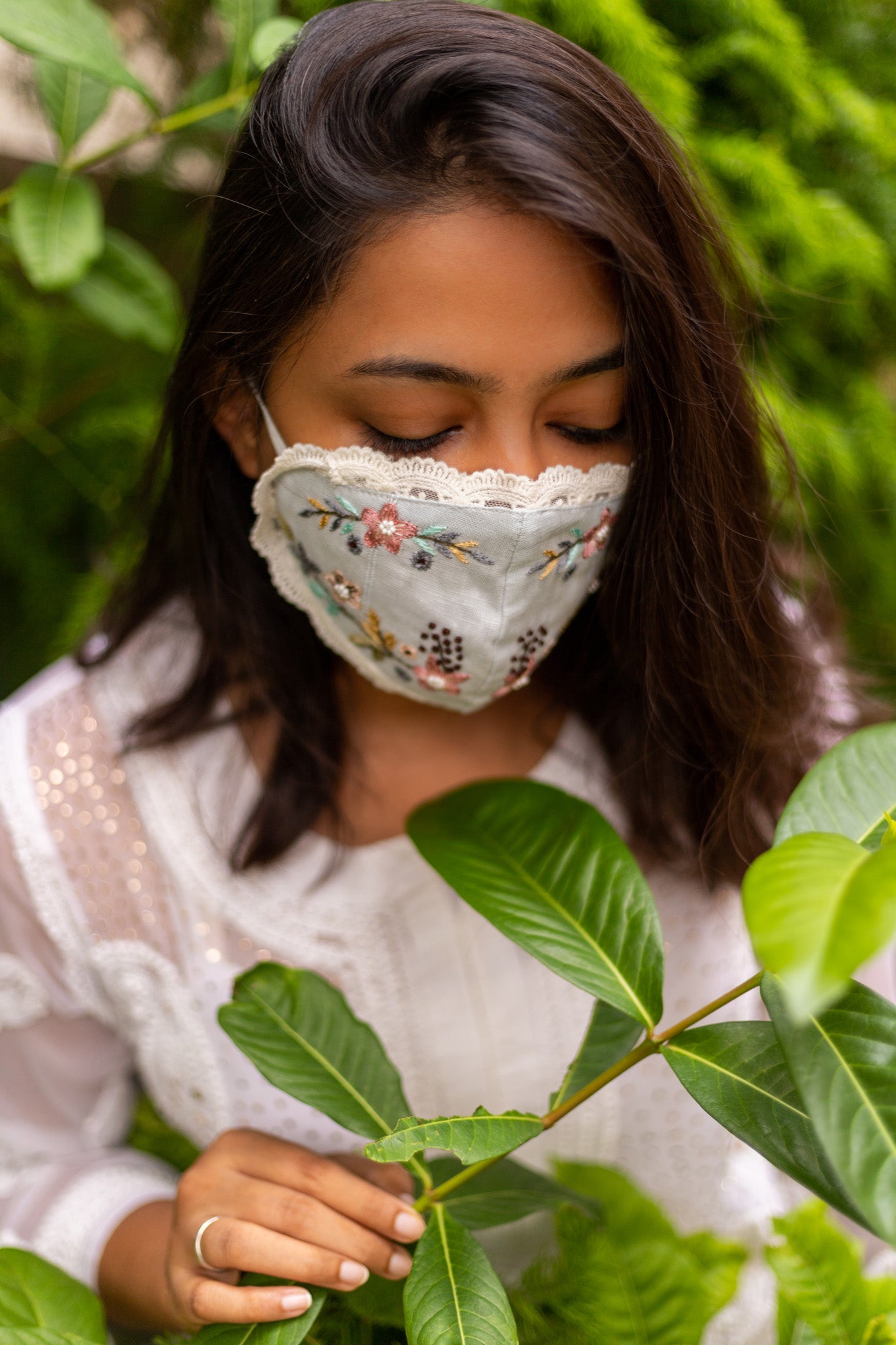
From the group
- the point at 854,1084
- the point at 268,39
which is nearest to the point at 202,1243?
the point at 854,1084

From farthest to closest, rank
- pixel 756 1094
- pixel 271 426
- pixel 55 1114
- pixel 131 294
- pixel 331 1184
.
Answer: pixel 131 294 → pixel 55 1114 → pixel 271 426 → pixel 331 1184 → pixel 756 1094

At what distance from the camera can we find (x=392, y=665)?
974 millimetres

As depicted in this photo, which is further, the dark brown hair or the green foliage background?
the green foliage background

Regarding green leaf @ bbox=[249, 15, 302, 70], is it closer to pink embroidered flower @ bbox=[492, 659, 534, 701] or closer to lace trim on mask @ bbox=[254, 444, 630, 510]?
lace trim on mask @ bbox=[254, 444, 630, 510]

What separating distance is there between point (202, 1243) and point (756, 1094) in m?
0.49

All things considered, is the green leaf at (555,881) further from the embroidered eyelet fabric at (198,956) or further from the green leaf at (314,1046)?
the embroidered eyelet fabric at (198,956)

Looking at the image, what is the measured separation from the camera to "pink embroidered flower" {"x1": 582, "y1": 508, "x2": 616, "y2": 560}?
0.91m

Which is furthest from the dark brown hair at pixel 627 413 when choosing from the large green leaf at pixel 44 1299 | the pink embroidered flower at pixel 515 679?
the large green leaf at pixel 44 1299

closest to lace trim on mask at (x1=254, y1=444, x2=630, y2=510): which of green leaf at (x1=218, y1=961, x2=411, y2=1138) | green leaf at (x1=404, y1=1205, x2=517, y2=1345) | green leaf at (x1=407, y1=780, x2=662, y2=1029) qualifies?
green leaf at (x1=407, y1=780, x2=662, y2=1029)

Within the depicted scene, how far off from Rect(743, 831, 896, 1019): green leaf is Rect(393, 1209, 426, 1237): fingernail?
46 cm

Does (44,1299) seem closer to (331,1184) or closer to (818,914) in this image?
(331,1184)

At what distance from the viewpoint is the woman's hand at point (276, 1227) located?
74 cm

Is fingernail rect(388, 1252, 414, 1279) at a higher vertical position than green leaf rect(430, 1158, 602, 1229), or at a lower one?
lower

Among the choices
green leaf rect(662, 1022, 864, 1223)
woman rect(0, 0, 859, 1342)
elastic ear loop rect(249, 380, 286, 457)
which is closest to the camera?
green leaf rect(662, 1022, 864, 1223)
